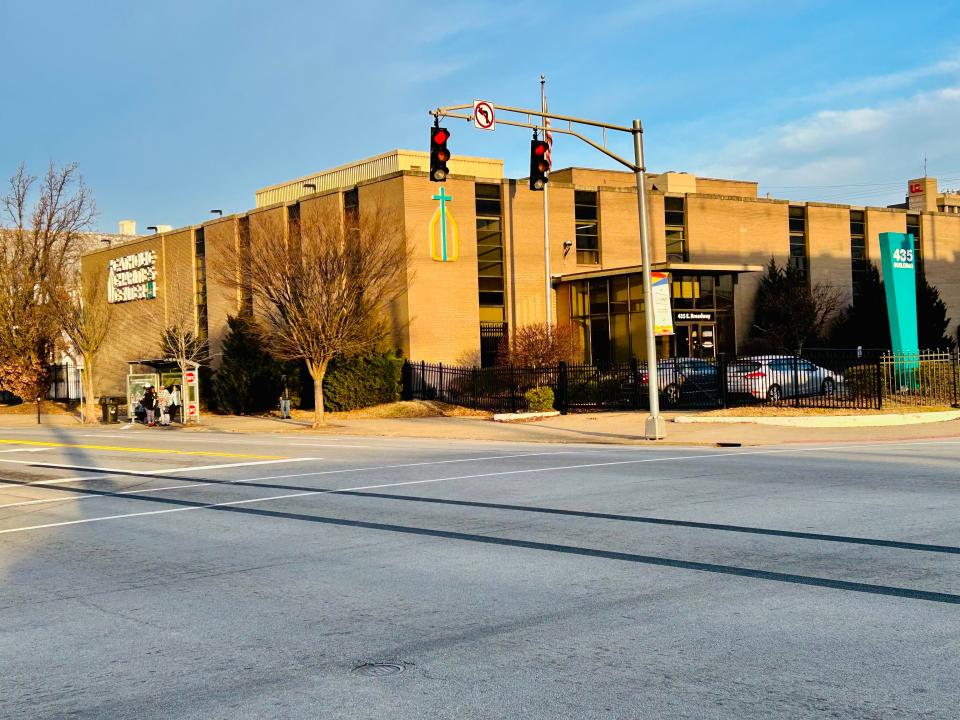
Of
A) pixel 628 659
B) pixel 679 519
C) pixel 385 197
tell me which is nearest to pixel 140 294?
pixel 385 197

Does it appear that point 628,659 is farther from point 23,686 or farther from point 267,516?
point 267,516

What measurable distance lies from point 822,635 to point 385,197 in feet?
126

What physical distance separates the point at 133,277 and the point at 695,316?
1309 inches

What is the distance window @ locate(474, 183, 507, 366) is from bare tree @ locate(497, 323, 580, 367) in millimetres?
4492

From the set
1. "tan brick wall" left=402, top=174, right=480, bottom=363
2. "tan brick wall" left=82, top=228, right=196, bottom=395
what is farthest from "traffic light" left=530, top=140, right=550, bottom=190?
"tan brick wall" left=82, top=228, right=196, bottom=395

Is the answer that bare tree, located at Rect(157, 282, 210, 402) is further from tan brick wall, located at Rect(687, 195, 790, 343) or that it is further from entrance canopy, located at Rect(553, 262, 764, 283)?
tan brick wall, located at Rect(687, 195, 790, 343)

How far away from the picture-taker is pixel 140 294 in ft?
191

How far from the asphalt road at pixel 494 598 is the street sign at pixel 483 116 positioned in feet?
28.2

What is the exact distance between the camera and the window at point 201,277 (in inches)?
2118

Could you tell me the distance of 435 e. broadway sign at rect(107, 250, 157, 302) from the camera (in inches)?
2255

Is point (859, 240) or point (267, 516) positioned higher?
point (859, 240)

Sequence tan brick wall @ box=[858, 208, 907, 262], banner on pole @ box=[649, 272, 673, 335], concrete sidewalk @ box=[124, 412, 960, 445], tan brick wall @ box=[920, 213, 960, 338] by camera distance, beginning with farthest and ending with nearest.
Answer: tan brick wall @ box=[920, 213, 960, 338] → tan brick wall @ box=[858, 208, 907, 262] → banner on pole @ box=[649, 272, 673, 335] → concrete sidewalk @ box=[124, 412, 960, 445]

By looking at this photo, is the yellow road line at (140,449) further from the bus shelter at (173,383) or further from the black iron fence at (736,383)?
the black iron fence at (736,383)

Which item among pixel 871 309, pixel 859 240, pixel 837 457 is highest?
pixel 859 240
